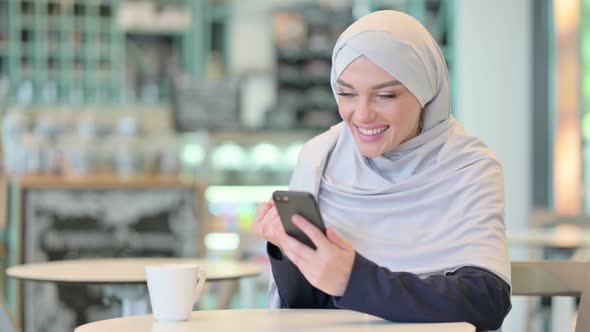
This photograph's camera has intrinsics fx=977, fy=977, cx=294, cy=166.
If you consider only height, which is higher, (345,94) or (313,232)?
(345,94)

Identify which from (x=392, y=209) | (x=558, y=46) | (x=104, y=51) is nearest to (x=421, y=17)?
(x=558, y=46)

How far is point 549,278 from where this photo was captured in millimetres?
1889

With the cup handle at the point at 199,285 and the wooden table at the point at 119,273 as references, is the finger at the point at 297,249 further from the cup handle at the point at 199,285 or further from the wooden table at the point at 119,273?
the wooden table at the point at 119,273

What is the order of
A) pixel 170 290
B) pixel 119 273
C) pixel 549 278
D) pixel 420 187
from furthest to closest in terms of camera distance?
pixel 119 273 < pixel 549 278 < pixel 420 187 < pixel 170 290

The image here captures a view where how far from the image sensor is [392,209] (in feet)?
5.52

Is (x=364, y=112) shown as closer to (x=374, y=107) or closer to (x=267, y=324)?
(x=374, y=107)

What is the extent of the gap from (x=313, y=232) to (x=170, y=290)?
0.25 m

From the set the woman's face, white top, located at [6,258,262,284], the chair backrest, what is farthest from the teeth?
the chair backrest

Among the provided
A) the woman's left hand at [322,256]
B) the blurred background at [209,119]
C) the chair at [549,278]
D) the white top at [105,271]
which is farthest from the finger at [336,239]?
the blurred background at [209,119]

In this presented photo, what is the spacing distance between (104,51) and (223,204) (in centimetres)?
263

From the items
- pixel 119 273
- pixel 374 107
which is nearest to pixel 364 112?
pixel 374 107

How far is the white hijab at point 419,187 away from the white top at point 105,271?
0.53 m

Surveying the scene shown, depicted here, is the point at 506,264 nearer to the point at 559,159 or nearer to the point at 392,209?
the point at 392,209

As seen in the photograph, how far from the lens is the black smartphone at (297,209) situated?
1.34 m
